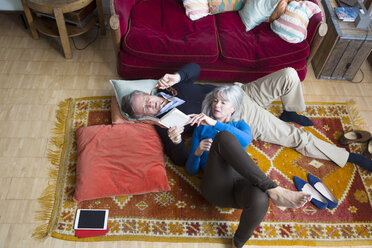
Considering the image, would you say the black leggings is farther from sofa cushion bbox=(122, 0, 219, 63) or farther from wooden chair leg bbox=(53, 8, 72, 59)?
wooden chair leg bbox=(53, 8, 72, 59)

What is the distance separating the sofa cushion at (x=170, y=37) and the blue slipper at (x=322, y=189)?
4.14 ft

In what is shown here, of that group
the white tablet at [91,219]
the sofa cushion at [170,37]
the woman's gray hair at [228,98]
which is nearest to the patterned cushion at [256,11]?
the sofa cushion at [170,37]

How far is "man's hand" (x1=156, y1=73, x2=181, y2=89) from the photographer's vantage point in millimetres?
2414

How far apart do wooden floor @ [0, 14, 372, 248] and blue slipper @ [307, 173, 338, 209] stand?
33.5 inches

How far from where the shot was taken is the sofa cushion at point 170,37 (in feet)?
8.72

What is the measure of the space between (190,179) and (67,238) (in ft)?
3.09

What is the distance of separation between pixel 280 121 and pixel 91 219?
1.60 m

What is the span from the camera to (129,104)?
230 cm

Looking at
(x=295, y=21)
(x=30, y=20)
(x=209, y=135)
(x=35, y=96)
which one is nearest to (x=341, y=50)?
(x=295, y=21)

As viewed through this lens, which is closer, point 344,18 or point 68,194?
point 68,194

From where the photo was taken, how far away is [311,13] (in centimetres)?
274

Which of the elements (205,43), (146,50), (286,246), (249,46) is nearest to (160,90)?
(146,50)

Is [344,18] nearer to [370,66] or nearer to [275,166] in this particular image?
[370,66]

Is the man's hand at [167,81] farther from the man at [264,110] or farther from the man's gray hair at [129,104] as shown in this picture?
the man's gray hair at [129,104]
